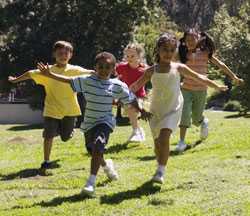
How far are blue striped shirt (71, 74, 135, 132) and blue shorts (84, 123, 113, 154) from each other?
0.04 m

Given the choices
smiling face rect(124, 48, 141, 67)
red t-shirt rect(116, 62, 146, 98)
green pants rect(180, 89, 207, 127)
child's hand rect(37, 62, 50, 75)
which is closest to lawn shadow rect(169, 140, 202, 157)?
green pants rect(180, 89, 207, 127)

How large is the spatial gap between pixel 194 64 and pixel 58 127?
91.6 inches

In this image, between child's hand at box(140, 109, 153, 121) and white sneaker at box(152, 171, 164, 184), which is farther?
white sneaker at box(152, 171, 164, 184)

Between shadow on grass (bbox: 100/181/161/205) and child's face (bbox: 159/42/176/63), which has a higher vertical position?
child's face (bbox: 159/42/176/63)

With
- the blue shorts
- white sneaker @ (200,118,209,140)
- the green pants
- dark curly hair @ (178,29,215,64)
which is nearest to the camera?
the blue shorts

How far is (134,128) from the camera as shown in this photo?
10.6 m

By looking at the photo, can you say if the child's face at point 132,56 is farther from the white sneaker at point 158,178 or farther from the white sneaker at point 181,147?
the white sneaker at point 158,178

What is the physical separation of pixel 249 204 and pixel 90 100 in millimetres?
1985

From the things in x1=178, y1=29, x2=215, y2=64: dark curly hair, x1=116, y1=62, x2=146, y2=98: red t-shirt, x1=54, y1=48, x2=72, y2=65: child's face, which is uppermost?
x1=178, y1=29, x2=215, y2=64: dark curly hair

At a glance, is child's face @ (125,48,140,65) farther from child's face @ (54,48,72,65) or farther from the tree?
the tree

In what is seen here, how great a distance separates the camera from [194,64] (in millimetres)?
9539

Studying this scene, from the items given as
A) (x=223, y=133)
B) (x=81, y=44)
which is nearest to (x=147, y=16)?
(x=81, y=44)

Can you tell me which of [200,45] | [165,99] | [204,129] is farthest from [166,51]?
[204,129]

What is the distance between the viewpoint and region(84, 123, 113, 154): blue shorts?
21.5ft
